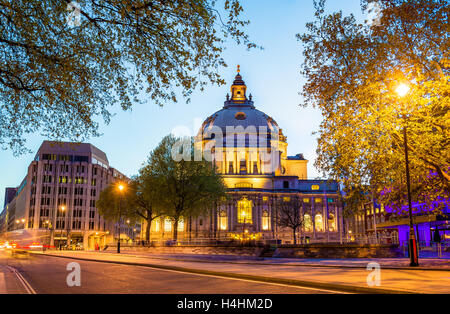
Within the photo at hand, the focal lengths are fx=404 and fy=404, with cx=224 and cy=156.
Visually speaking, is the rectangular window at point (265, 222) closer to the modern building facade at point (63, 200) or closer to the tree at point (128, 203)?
the modern building facade at point (63, 200)

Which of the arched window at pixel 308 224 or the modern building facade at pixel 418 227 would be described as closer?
the modern building facade at pixel 418 227

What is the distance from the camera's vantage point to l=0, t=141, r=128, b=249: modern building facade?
4242 inches

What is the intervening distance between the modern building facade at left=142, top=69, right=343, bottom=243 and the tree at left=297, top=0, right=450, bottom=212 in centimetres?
7194

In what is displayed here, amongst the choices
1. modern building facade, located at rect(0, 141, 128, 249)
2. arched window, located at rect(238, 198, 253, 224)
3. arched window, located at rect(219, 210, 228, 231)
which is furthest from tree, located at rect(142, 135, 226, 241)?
modern building facade, located at rect(0, 141, 128, 249)

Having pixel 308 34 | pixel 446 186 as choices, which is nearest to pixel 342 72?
pixel 308 34

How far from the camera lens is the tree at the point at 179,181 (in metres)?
50.3

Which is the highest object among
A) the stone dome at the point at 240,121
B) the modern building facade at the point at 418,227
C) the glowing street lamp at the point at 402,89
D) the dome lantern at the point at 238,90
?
the dome lantern at the point at 238,90

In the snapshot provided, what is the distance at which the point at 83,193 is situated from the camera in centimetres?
11331

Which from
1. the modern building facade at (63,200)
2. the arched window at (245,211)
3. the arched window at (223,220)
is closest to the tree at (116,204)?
the modern building facade at (63,200)

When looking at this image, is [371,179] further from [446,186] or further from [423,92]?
[423,92]

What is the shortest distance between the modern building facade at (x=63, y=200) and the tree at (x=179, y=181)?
63278 mm

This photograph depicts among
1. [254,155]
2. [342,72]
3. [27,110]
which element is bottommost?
[27,110]

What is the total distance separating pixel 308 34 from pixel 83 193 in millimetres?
101867

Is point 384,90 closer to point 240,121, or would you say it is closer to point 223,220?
point 223,220
